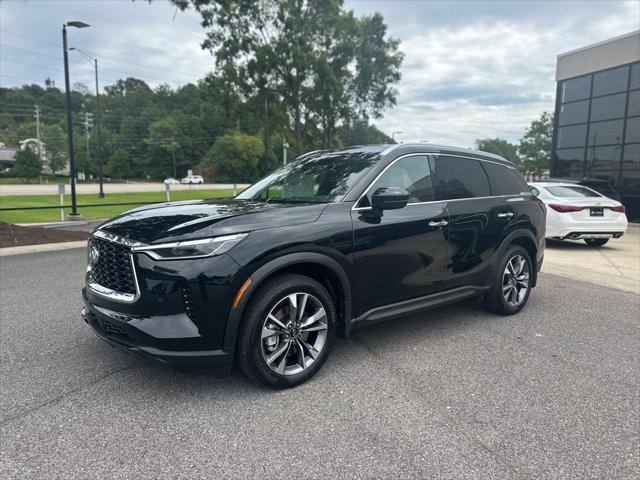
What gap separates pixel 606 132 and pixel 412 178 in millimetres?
19570

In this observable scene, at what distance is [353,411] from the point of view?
2.95 metres

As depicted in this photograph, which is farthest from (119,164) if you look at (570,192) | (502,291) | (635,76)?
(502,291)

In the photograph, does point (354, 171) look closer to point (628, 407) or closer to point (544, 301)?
point (628, 407)

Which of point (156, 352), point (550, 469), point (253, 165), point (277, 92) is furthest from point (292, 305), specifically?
point (253, 165)

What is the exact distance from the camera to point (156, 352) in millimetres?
2805

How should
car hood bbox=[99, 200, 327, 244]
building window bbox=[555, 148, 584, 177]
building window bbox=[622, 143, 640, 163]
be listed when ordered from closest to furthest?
car hood bbox=[99, 200, 327, 244]
building window bbox=[622, 143, 640, 163]
building window bbox=[555, 148, 584, 177]

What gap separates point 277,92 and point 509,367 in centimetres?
2094

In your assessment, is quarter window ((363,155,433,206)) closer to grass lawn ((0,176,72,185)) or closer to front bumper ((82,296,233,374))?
front bumper ((82,296,233,374))

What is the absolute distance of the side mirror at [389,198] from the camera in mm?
3416

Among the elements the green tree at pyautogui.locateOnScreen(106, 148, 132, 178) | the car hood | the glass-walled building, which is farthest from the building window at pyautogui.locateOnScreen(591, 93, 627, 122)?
the green tree at pyautogui.locateOnScreen(106, 148, 132, 178)

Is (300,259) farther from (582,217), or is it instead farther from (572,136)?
(572,136)

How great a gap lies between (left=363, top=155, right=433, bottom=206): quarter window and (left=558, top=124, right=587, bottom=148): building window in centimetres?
1990

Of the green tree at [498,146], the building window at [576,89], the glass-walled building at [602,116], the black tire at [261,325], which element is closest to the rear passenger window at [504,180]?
the black tire at [261,325]

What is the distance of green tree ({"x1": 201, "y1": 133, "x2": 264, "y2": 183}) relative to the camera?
290ft
